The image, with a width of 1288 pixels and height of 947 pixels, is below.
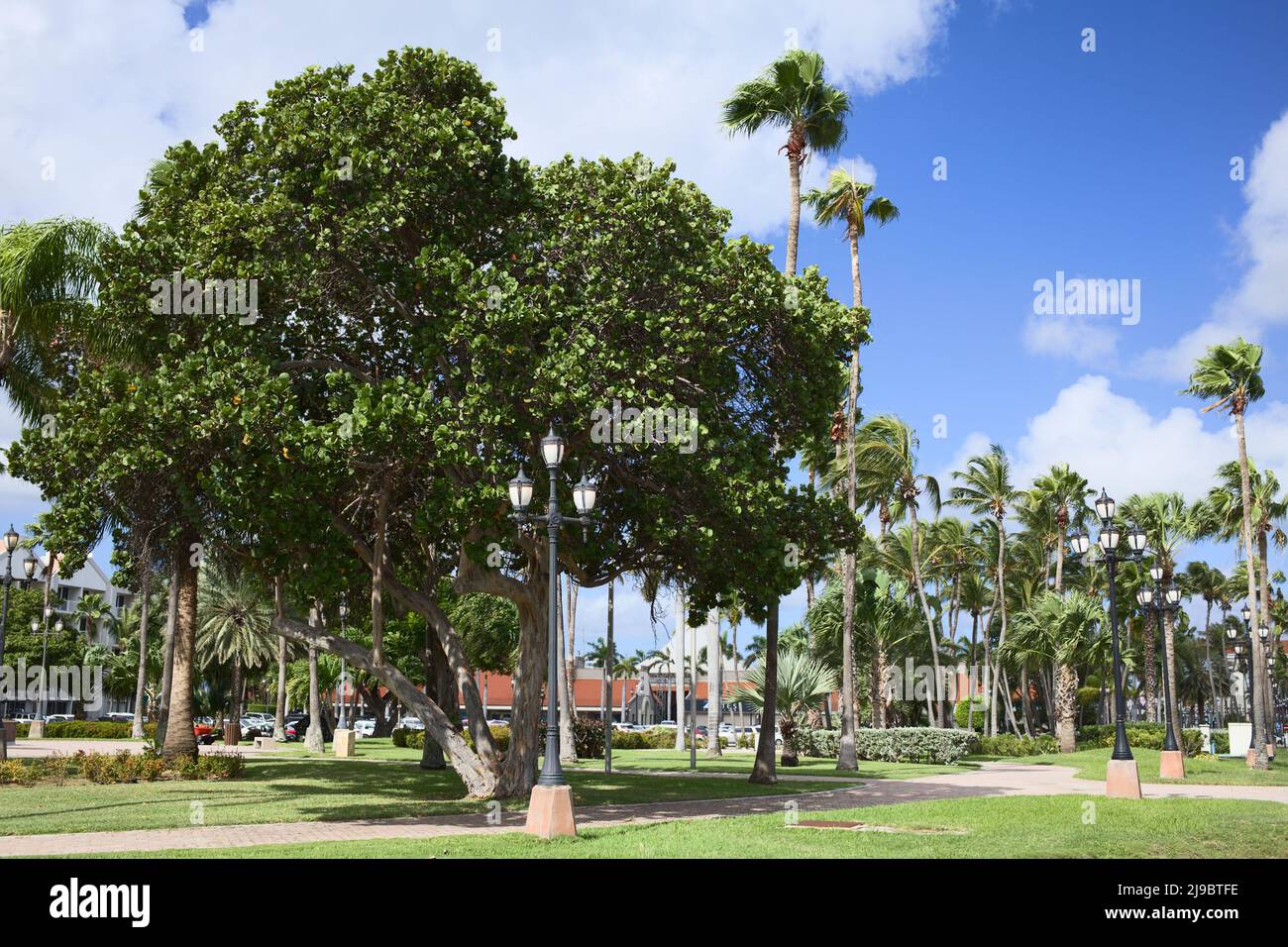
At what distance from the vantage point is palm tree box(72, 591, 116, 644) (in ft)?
271

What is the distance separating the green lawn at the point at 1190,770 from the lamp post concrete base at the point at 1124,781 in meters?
7.84

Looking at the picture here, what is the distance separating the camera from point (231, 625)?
54125 millimetres


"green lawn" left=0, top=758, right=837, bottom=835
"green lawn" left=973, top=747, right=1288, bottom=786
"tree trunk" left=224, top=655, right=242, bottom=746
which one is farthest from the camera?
"tree trunk" left=224, top=655, right=242, bottom=746

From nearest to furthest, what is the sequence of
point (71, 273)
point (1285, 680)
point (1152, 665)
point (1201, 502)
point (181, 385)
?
point (181, 385), point (71, 273), point (1201, 502), point (1152, 665), point (1285, 680)

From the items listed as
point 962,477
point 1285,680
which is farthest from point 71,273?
point 1285,680

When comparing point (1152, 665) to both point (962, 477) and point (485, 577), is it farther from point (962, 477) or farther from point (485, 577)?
point (485, 577)

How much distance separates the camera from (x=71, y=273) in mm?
23656

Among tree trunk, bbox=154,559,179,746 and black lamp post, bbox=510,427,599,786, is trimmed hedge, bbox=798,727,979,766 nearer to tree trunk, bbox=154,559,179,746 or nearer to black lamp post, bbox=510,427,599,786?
tree trunk, bbox=154,559,179,746

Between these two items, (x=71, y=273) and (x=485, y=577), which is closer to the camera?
(x=485, y=577)

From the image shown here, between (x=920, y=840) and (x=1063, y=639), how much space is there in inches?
1376

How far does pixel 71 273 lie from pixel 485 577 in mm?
12333

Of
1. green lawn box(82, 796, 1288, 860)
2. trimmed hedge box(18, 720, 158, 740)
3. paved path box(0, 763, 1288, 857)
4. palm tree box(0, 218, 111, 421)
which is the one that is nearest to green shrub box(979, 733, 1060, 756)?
paved path box(0, 763, 1288, 857)

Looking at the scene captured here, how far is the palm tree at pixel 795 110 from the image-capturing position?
28.8 metres

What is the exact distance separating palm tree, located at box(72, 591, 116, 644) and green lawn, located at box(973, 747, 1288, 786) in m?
69.9
